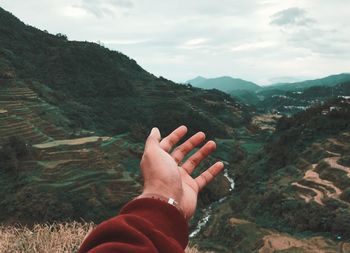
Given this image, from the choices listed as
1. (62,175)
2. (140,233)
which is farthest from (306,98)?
(140,233)

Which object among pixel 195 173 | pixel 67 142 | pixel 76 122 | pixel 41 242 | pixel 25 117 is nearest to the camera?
pixel 41 242

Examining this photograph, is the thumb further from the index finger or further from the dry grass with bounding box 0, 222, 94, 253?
the dry grass with bounding box 0, 222, 94, 253

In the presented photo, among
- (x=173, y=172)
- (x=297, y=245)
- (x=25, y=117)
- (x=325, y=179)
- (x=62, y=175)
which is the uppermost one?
(x=173, y=172)

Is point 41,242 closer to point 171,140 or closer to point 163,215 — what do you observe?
point 171,140

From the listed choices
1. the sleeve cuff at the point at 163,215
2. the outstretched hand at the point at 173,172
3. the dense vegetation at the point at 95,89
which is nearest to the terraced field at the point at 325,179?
the outstretched hand at the point at 173,172

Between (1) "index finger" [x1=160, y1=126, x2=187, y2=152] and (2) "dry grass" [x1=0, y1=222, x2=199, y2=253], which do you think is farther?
(2) "dry grass" [x1=0, y1=222, x2=199, y2=253]

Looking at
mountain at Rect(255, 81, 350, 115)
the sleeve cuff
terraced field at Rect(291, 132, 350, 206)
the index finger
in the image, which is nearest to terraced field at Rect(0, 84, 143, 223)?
terraced field at Rect(291, 132, 350, 206)

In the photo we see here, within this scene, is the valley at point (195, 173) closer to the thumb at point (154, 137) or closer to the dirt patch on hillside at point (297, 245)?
the dirt patch on hillside at point (297, 245)
